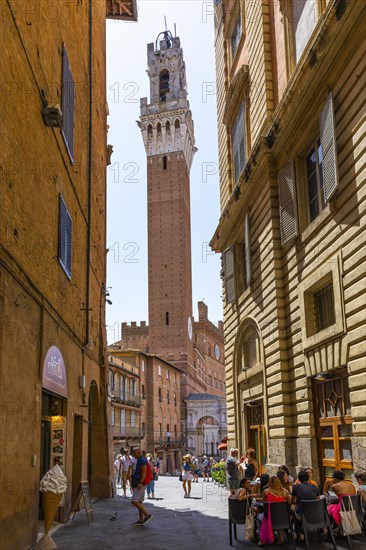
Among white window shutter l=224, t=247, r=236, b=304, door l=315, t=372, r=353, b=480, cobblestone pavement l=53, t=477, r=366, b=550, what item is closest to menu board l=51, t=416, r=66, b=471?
cobblestone pavement l=53, t=477, r=366, b=550

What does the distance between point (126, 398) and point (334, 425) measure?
36260 mm

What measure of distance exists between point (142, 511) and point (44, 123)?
7322 millimetres

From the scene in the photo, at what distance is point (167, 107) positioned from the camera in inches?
2945

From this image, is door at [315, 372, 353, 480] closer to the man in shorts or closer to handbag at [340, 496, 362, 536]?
handbag at [340, 496, 362, 536]

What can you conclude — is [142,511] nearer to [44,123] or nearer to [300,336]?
[300,336]

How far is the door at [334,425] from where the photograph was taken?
33.9 ft

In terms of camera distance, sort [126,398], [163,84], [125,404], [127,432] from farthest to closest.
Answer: [163,84] < [127,432] < [126,398] < [125,404]

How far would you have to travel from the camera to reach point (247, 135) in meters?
16.9

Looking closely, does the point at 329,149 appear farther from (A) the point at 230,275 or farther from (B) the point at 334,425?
(A) the point at 230,275

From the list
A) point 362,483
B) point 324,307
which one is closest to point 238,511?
point 362,483

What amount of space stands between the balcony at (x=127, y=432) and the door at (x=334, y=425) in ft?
105

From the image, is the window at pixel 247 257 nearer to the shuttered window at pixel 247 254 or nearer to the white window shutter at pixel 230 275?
the shuttered window at pixel 247 254

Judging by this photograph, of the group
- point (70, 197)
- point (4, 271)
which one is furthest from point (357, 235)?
point (70, 197)

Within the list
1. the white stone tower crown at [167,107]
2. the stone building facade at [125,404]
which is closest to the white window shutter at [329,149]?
the stone building facade at [125,404]
